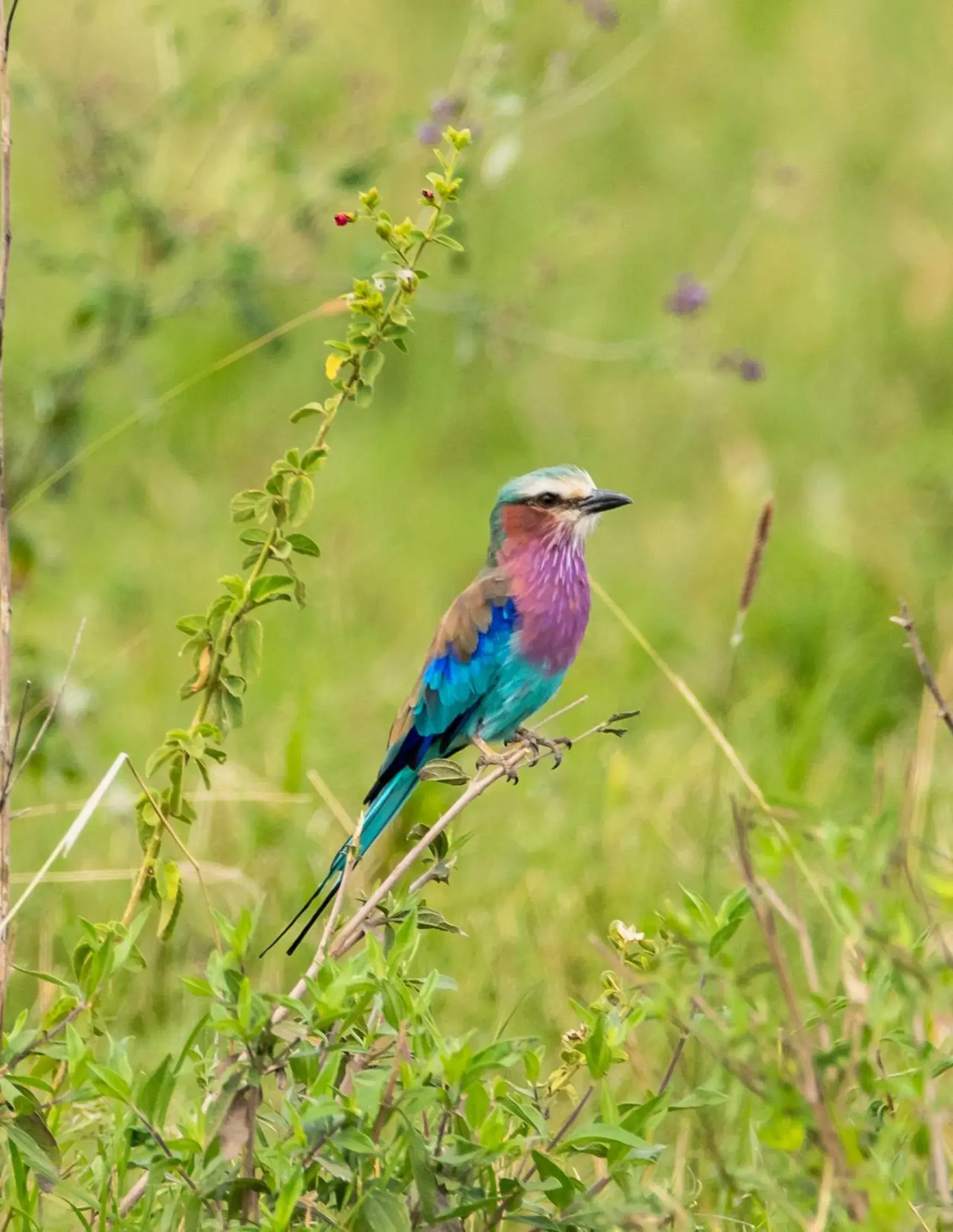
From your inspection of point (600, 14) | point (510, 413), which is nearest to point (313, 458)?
point (600, 14)

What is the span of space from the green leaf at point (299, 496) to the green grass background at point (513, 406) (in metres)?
0.61

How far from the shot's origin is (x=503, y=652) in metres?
2.80

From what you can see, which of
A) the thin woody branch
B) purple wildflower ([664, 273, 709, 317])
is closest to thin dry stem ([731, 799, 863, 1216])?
the thin woody branch

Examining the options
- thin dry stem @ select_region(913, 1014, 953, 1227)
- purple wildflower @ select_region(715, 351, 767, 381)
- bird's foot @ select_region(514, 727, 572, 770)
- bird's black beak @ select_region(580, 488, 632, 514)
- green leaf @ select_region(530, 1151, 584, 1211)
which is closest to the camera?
thin dry stem @ select_region(913, 1014, 953, 1227)

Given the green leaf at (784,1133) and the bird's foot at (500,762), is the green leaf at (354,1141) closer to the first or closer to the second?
the green leaf at (784,1133)

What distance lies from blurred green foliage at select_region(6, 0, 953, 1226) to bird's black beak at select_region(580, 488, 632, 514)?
455 millimetres

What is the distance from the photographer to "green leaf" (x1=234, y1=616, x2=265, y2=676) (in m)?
2.09

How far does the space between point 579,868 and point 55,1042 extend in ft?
5.69

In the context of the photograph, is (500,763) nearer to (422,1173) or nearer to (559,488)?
(422,1173)

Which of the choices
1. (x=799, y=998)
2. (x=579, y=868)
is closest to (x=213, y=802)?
(x=579, y=868)

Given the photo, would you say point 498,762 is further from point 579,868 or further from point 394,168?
point 394,168

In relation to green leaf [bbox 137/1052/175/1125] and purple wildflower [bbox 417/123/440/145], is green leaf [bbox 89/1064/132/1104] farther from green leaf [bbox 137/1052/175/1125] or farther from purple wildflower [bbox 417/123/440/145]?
purple wildflower [bbox 417/123/440/145]

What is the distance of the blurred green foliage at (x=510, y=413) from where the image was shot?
11.8 ft

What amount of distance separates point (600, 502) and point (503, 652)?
0.33 metres
